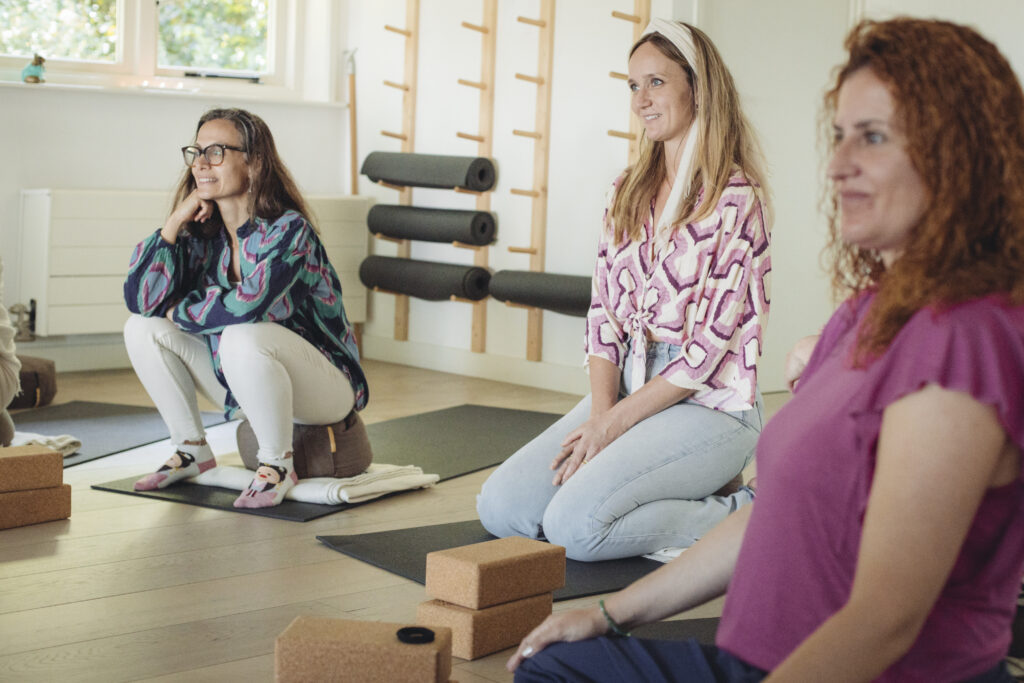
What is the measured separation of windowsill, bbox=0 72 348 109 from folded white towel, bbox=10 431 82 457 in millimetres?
1956

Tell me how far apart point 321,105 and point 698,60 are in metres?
3.70

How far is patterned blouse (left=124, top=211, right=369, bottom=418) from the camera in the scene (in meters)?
2.95

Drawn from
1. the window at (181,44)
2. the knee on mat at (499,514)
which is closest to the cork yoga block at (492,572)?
the knee on mat at (499,514)

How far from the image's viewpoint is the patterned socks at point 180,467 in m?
3.09

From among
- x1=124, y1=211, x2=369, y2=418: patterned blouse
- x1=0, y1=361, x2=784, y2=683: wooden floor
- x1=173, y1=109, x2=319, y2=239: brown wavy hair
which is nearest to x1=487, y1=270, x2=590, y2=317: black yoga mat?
x1=0, y1=361, x2=784, y2=683: wooden floor

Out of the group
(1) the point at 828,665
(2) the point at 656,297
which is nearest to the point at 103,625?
(2) the point at 656,297

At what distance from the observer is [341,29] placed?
6023 mm

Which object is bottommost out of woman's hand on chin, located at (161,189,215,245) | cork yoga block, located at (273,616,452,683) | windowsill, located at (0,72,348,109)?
cork yoga block, located at (273,616,452,683)

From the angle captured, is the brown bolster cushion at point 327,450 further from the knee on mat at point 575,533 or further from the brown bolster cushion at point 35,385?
the brown bolster cushion at point 35,385

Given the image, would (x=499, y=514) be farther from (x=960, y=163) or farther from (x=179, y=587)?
(x=960, y=163)

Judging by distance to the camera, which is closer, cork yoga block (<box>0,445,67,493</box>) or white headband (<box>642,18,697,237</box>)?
white headband (<box>642,18,697,237</box>)

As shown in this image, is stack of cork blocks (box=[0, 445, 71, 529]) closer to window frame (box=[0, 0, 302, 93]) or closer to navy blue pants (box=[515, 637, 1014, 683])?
navy blue pants (box=[515, 637, 1014, 683])

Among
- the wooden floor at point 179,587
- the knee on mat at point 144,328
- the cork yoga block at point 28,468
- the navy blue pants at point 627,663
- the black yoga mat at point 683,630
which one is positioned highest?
the knee on mat at point 144,328

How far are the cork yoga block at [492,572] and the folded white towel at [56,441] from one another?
1.92m
